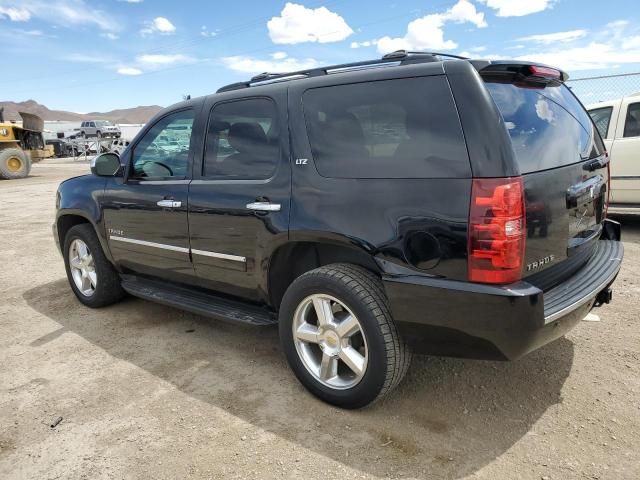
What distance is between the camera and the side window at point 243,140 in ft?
9.78

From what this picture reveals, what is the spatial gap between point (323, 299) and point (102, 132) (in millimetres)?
47984

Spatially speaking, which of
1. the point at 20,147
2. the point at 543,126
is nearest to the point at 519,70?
the point at 543,126

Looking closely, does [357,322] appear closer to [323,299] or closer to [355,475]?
[323,299]

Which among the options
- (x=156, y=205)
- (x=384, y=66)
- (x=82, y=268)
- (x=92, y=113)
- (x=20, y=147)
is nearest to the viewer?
(x=384, y=66)

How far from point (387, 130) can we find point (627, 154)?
551 centimetres

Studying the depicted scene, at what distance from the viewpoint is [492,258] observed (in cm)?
215

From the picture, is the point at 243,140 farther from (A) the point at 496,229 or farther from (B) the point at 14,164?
(B) the point at 14,164

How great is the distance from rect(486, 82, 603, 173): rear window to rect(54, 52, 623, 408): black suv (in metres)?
0.01

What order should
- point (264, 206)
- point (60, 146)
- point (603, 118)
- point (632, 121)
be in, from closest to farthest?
1. point (264, 206)
2. point (632, 121)
3. point (603, 118)
4. point (60, 146)

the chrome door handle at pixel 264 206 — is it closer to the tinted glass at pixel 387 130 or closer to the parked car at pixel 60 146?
the tinted glass at pixel 387 130

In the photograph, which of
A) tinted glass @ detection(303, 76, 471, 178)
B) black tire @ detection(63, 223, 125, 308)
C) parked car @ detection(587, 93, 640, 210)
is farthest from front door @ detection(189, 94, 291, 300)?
parked car @ detection(587, 93, 640, 210)

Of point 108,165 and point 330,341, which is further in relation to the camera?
point 108,165

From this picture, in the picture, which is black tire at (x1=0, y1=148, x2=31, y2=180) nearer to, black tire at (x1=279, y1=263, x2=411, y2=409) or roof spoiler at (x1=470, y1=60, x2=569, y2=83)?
black tire at (x1=279, y1=263, x2=411, y2=409)

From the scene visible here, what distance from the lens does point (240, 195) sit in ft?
9.95
